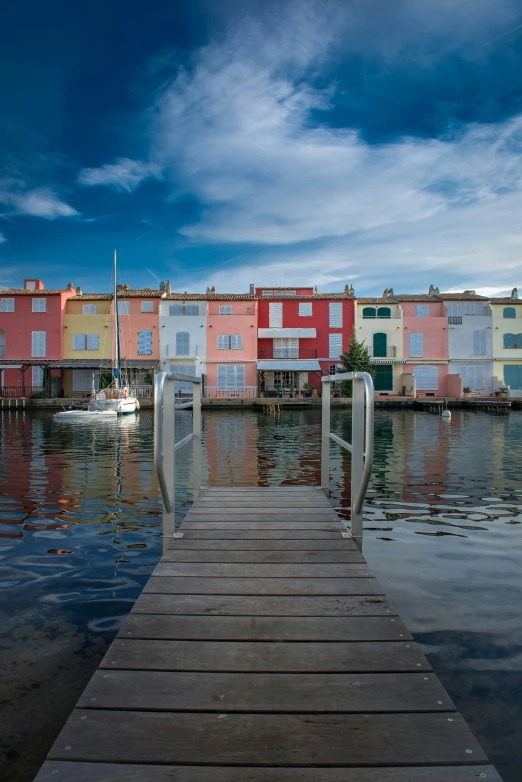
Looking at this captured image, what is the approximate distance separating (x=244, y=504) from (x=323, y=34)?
48.0 ft

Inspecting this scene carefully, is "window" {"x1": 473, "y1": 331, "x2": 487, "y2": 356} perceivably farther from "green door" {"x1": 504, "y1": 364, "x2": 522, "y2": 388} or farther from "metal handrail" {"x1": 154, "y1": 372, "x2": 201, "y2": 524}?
"metal handrail" {"x1": 154, "y1": 372, "x2": 201, "y2": 524}

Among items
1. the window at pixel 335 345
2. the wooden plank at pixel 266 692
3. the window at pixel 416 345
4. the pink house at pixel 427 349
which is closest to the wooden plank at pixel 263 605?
the wooden plank at pixel 266 692

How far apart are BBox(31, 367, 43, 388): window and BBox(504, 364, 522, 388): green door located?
3429 centimetres

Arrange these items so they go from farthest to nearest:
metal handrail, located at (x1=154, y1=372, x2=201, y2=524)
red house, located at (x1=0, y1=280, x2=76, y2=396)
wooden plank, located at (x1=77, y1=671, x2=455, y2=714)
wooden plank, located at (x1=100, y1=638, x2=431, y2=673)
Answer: red house, located at (x1=0, y1=280, x2=76, y2=396) → metal handrail, located at (x1=154, y1=372, x2=201, y2=524) → wooden plank, located at (x1=100, y1=638, x2=431, y2=673) → wooden plank, located at (x1=77, y1=671, x2=455, y2=714)

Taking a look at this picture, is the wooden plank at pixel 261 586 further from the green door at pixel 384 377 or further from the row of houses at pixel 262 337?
the green door at pixel 384 377

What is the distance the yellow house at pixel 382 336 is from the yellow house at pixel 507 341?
7.23 meters

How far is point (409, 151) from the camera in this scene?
754 inches

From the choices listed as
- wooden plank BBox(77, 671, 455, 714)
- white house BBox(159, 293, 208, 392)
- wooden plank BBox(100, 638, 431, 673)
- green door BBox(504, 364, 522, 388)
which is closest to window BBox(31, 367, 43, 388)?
white house BBox(159, 293, 208, 392)

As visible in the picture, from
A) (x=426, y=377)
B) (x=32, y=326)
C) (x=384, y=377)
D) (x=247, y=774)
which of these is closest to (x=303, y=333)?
(x=384, y=377)

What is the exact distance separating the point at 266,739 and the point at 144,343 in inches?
1502

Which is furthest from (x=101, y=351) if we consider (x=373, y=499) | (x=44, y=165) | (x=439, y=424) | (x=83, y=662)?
(x=83, y=662)

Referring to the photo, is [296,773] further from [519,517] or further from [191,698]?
[519,517]

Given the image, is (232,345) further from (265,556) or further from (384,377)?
(265,556)

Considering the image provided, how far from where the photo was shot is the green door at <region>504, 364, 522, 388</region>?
3938 cm
